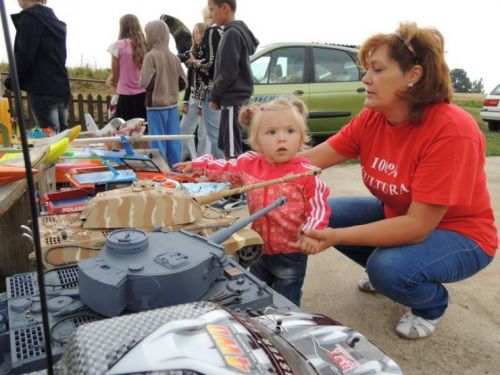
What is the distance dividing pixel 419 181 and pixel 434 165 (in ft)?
0.28

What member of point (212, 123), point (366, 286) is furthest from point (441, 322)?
point (212, 123)

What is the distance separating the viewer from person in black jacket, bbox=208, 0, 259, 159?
3.89 meters

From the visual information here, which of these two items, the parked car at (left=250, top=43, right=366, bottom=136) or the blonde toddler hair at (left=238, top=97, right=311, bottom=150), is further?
the parked car at (left=250, top=43, right=366, bottom=136)

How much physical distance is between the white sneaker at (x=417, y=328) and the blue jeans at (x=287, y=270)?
53cm

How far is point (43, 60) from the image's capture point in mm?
4051

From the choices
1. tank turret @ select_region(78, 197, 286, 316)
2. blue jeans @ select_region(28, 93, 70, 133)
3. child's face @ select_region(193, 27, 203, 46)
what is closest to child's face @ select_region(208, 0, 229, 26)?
child's face @ select_region(193, 27, 203, 46)

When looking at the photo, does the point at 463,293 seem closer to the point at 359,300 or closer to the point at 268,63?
the point at 359,300

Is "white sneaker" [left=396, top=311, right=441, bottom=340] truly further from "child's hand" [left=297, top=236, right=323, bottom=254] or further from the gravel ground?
"child's hand" [left=297, top=236, right=323, bottom=254]

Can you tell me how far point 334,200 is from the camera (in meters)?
2.61

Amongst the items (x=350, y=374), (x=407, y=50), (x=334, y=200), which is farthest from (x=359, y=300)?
(x=350, y=374)

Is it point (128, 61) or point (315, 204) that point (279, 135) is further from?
point (128, 61)

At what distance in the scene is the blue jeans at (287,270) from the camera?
2.07 meters

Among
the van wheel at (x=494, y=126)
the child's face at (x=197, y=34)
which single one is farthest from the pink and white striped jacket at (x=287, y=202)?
the van wheel at (x=494, y=126)

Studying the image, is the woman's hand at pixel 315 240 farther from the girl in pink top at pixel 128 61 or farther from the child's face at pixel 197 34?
the child's face at pixel 197 34
